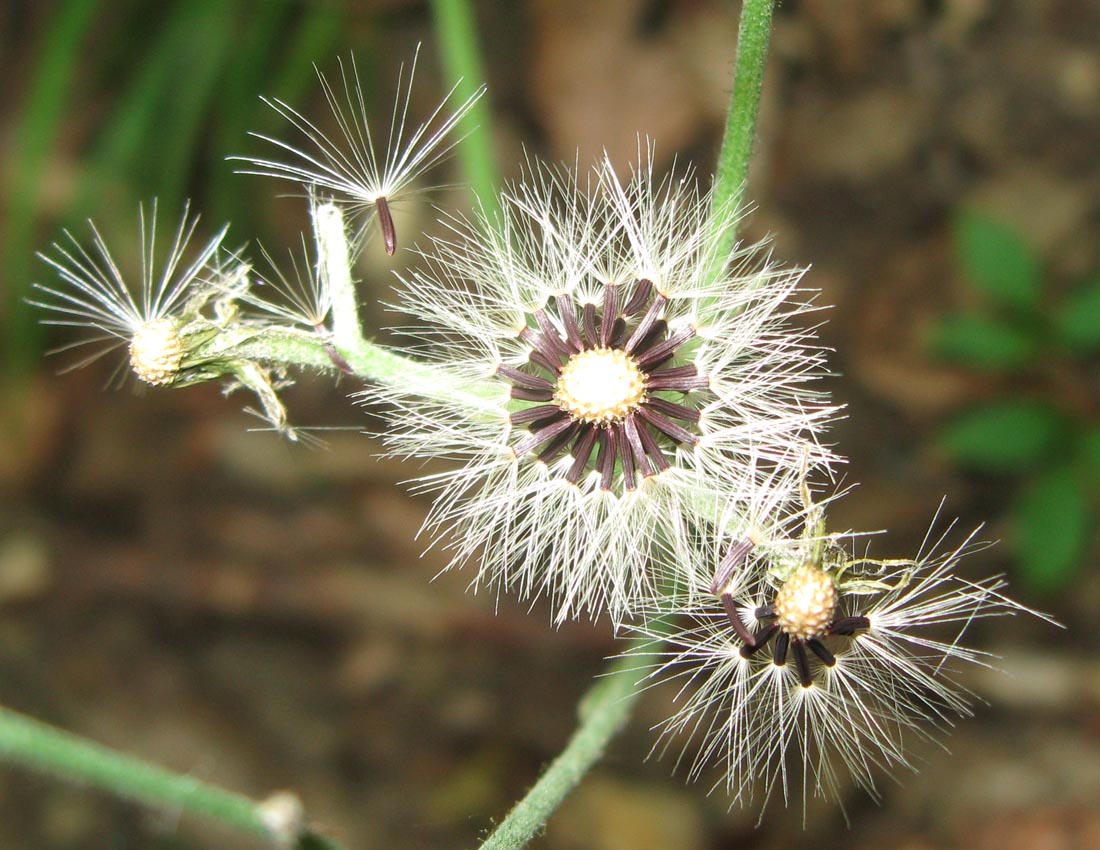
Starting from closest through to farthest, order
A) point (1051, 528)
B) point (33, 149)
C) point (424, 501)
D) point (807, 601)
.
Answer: point (807, 601), point (1051, 528), point (33, 149), point (424, 501)

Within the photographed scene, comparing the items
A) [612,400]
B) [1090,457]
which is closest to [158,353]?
[612,400]

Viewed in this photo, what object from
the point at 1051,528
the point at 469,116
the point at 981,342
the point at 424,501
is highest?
the point at 981,342

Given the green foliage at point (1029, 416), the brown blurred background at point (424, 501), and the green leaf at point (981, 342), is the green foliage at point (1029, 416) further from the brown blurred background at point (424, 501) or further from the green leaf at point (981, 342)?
the brown blurred background at point (424, 501)

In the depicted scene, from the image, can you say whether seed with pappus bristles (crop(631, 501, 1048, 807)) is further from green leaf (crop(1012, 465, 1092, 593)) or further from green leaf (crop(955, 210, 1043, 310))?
green leaf (crop(955, 210, 1043, 310))

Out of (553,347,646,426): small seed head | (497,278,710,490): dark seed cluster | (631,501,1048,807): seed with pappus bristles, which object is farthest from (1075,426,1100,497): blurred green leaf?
(553,347,646,426): small seed head

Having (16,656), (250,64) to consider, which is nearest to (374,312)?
(250,64)

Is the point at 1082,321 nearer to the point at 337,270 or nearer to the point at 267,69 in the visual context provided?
the point at 337,270
